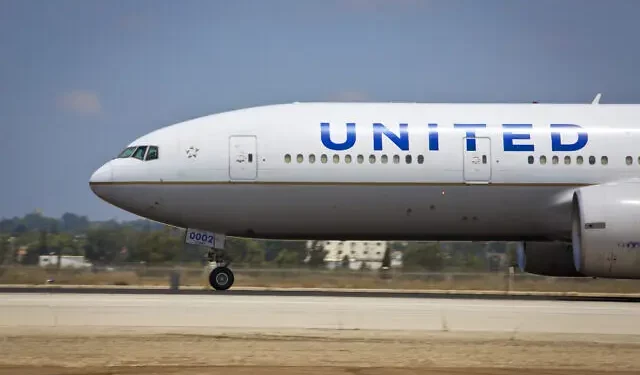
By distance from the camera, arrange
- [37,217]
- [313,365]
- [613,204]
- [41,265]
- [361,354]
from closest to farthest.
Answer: [313,365] < [361,354] < [613,204] < [41,265] < [37,217]

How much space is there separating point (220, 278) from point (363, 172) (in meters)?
4.58

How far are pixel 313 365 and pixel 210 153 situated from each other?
1353 centimetres

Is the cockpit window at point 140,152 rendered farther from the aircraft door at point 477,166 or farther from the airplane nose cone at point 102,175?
the aircraft door at point 477,166

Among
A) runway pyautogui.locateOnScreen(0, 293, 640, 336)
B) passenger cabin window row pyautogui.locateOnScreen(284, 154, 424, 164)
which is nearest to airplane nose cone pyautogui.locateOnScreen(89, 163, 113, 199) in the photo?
runway pyautogui.locateOnScreen(0, 293, 640, 336)

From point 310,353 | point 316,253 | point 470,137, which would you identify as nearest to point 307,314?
point 310,353

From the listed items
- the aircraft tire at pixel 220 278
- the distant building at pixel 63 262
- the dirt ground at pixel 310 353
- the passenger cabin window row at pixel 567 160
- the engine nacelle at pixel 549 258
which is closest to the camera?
the dirt ground at pixel 310 353

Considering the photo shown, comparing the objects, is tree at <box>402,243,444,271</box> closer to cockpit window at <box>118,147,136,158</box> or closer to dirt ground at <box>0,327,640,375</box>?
cockpit window at <box>118,147,136,158</box>

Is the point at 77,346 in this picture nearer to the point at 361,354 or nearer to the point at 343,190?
the point at 361,354

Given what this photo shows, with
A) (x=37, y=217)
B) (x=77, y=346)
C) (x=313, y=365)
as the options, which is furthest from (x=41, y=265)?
(x=37, y=217)

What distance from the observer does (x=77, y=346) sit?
13.8 metres

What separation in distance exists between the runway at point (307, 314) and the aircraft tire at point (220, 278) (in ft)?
9.09

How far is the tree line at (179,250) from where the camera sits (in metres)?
40.7

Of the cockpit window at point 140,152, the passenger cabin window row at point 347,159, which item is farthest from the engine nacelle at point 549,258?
the cockpit window at point 140,152

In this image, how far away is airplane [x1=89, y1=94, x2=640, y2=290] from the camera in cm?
2528
